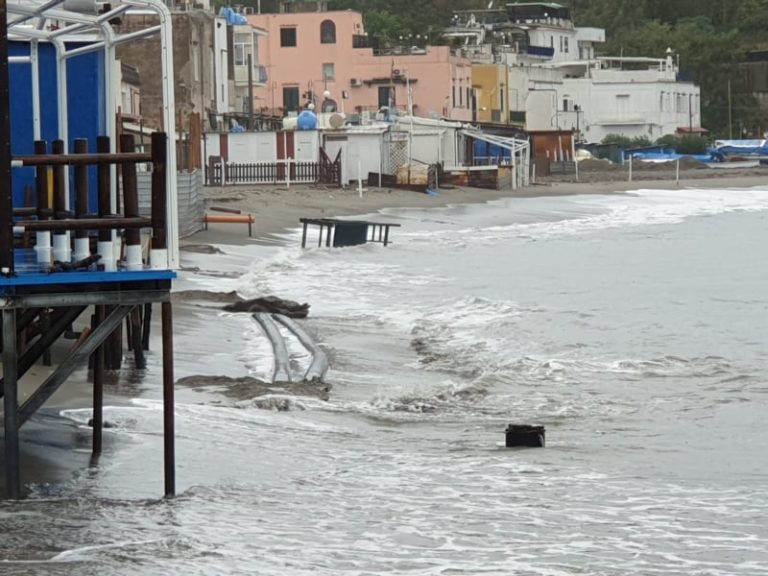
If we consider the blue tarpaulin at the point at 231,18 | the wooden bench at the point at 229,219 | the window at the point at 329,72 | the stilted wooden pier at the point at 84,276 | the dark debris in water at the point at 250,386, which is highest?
the blue tarpaulin at the point at 231,18

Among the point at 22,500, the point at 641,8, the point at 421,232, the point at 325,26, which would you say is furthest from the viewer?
the point at 641,8

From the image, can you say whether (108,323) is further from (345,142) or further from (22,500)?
(345,142)

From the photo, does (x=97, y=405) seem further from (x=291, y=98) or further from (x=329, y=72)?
(x=291, y=98)

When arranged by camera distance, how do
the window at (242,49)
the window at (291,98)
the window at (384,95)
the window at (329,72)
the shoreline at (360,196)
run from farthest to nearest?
the window at (291,98) < the window at (384,95) < the window at (329,72) < the window at (242,49) < the shoreline at (360,196)

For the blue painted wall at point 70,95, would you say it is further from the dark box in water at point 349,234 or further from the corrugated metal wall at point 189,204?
the dark box in water at point 349,234

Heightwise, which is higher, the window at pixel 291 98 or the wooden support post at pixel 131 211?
the window at pixel 291 98

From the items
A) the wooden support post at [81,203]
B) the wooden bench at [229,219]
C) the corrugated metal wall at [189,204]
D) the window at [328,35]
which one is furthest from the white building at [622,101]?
the wooden support post at [81,203]

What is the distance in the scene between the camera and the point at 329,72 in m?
88.7

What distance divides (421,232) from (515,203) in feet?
59.3

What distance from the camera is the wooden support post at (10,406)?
897 cm

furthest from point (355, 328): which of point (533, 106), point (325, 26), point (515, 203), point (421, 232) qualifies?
point (533, 106)

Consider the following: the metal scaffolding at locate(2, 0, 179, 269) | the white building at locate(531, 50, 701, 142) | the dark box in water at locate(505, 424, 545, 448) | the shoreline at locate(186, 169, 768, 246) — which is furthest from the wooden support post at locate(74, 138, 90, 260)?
the white building at locate(531, 50, 701, 142)

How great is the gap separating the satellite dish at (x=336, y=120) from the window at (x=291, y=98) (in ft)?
74.6

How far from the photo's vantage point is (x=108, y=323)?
31.0 feet
